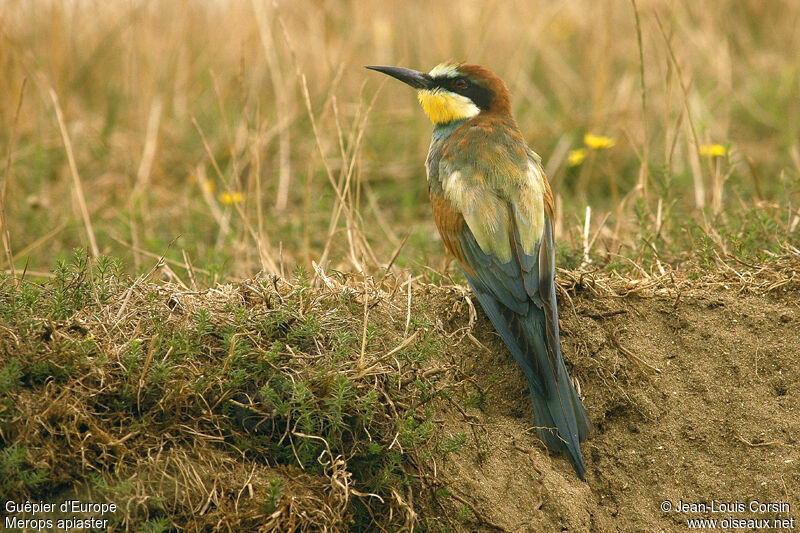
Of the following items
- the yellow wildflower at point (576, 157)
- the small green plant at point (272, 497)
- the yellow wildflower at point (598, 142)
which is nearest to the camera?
the small green plant at point (272, 497)

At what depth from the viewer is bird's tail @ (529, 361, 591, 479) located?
2443 mm

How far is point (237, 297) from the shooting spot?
2.55 meters

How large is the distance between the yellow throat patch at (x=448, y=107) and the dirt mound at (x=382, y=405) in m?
1.08

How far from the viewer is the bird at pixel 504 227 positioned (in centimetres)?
251

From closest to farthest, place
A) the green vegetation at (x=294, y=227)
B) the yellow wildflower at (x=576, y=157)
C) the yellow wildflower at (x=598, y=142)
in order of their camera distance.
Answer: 1. the green vegetation at (x=294, y=227)
2. the yellow wildflower at (x=598, y=142)
3. the yellow wildflower at (x=576, y=157)

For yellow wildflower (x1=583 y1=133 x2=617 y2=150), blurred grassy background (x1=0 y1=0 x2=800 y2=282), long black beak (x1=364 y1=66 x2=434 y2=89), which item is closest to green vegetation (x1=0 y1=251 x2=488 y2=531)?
blurred grassy background (x1=0 y1=0 x2=800 y2=282)

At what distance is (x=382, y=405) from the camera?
2242 millimetres

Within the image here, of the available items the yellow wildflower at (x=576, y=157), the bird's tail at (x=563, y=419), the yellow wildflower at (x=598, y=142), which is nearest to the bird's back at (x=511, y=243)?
the bird's tail at (x=563, y=419)

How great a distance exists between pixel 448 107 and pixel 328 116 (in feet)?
7.35

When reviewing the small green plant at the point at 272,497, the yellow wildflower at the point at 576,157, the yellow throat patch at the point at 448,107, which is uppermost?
the yellow throat patch at the point at 448,107

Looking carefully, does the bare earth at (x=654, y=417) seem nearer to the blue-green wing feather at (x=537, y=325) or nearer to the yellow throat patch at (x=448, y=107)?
the blue-green wing feather at (x=537, y=325)

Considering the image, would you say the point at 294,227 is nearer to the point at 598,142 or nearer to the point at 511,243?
the point at 598,142

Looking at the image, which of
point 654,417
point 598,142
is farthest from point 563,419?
point 598,142

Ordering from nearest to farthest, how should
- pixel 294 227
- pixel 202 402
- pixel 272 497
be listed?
pixel 272 497 < pixel 202 402 < pixel 294 227
